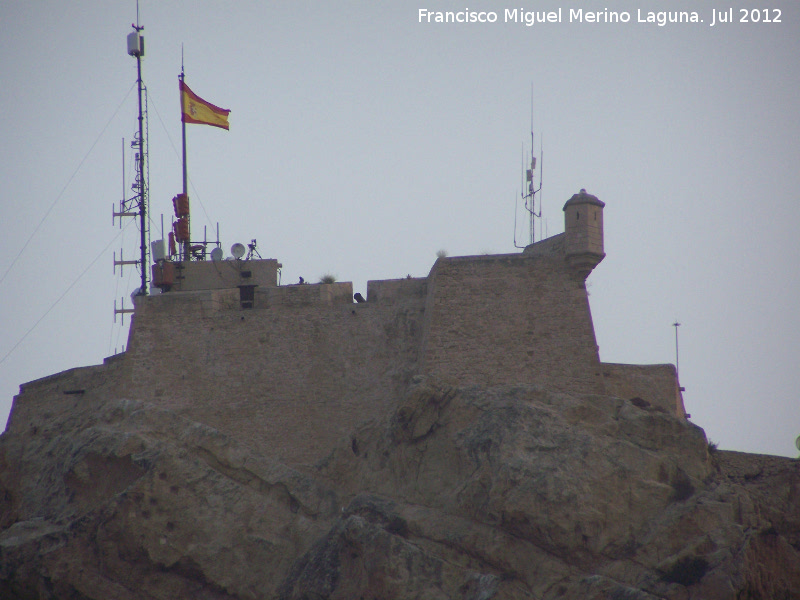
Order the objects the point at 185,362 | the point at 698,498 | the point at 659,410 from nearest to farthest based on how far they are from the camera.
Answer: the point at 698,498 → the point at 659,410 → the point at 185,362

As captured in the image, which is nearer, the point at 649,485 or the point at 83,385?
the point at 649,485

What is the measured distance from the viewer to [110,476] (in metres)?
35.8

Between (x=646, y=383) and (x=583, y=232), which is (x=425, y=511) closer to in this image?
(x=646, y=383)

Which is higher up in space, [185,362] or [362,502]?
[185,362]

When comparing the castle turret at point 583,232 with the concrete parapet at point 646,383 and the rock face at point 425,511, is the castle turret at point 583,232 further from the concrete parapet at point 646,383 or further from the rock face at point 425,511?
the rock face at point 425,511

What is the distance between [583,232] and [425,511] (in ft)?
26.4

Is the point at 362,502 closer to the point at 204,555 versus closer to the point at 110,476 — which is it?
the point at 204,555

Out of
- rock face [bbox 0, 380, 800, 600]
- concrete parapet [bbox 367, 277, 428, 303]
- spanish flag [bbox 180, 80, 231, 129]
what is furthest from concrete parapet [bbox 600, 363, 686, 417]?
spanish flag [bbox 180, 80, 231, 129]

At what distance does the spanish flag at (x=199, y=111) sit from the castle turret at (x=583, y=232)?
1408 cm

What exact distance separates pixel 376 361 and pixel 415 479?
420 centimetres

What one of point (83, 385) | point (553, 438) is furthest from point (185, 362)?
point (553, 438)

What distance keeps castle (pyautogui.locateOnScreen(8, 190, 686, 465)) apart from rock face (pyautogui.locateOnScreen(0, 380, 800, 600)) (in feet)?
2.53

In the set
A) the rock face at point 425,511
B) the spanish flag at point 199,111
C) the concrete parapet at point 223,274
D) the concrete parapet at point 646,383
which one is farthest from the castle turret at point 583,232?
the spanish flag at point 199,111

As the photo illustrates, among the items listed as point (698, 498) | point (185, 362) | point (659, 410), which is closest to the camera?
point (698, 498)
